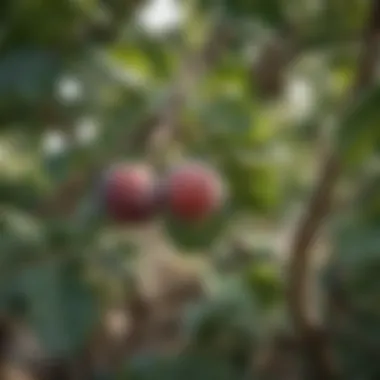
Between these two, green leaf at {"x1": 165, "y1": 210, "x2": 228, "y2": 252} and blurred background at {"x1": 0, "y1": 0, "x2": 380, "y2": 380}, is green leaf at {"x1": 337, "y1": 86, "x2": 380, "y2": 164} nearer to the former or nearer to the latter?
blurred background at {"x1": 0, "y1": 0, "x2": 380, "y2": 380}

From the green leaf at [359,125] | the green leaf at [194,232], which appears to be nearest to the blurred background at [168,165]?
the green leaf at [194,232]

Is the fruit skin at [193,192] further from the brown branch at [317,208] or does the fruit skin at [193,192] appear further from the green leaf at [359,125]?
the green leaf at [359,125]

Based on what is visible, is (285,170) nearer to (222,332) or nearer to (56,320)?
(222,332)

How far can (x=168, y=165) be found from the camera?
1087 millimetres

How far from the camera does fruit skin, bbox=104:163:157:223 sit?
105 centimetres

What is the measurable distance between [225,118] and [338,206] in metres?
0.17

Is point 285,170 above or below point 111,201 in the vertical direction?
above

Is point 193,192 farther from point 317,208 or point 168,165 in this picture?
point 317,208

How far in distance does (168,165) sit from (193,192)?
0.20 feet

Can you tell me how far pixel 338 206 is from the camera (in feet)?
3.42

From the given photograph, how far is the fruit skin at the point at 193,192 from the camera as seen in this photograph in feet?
3.44

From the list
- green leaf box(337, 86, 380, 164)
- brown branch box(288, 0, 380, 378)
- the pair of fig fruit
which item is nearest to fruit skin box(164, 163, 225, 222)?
the pair of fig fruit

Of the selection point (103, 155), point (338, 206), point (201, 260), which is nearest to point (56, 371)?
point (201, 260)

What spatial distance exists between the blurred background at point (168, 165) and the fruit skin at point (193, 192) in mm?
21
